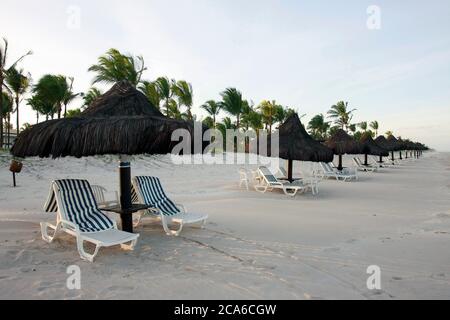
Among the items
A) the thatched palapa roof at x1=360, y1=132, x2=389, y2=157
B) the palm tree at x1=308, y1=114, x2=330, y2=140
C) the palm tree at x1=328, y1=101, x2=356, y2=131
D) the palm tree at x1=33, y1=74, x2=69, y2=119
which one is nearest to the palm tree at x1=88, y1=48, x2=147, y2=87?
the palm tree at x1=33, y1=74, x2=69, y2=119

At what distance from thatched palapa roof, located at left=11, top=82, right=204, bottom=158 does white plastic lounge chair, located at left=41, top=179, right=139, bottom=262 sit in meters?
0.66

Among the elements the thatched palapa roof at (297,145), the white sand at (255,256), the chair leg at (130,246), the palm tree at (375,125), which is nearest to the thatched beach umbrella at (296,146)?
the thatched palapa roof at (297,145)

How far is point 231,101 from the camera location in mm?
35625

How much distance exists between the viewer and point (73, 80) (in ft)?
93.6

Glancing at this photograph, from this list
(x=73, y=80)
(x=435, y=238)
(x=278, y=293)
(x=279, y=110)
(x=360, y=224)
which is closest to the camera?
(x=278, y=293)

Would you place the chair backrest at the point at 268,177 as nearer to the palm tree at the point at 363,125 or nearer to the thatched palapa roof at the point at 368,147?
the thatched palapa roof at the point at 368,147

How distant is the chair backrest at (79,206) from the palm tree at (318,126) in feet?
189

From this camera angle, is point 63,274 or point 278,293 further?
point 63,274

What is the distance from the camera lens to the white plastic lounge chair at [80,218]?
4.77 meters

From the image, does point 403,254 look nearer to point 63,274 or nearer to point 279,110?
point 63,274

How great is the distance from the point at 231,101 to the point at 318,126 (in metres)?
30.9
